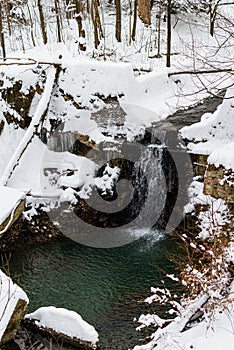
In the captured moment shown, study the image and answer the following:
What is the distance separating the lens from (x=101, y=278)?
7492 mm

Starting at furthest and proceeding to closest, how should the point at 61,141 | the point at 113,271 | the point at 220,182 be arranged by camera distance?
1. the point at 61,141
2. the point at 220,182
3. the point at 113,271

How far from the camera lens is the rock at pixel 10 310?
5.50 meters

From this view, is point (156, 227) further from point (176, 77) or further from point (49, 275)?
point (176, 77)

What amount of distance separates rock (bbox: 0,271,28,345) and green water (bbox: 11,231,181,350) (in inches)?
33.9

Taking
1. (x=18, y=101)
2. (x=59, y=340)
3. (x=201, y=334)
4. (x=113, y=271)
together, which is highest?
(x=18, y=101)

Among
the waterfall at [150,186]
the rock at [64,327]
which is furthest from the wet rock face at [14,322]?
the waterfall at [150,186]

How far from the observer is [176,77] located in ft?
35.1

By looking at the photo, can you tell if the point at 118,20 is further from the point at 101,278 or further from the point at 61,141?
the point at 101,278

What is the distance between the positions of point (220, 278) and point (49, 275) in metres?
3.66

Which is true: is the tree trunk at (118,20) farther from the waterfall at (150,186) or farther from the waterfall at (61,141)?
the waterfall at (150,186)

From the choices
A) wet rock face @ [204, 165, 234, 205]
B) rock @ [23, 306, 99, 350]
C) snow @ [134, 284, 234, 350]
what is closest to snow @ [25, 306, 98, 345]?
rock @ [23, 306, 99, 350]

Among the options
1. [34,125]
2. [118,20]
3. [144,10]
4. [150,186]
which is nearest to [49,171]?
[34,125]

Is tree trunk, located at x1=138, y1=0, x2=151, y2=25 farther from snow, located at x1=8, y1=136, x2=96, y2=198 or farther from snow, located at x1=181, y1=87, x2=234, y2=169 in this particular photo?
snow, located at x1=8, y1=136, x2=96, y2=198

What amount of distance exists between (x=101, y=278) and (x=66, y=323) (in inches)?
67.5
